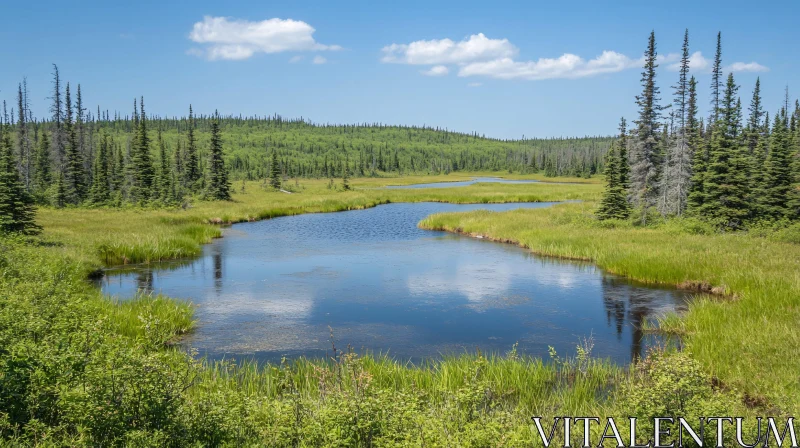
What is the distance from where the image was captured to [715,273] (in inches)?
786

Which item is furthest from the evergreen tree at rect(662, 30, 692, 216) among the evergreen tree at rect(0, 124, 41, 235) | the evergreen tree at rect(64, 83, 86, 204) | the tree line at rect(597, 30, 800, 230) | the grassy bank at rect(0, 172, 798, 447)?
the evergreen tree at rect(64, 83, 86, 204)

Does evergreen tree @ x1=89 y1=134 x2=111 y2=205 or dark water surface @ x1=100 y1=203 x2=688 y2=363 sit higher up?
evergreen tree @ x1=89 y1=134 x2=111 y2=205

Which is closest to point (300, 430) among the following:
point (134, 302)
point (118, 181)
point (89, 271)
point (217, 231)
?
point (134, 302)

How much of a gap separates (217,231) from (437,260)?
54.7ft

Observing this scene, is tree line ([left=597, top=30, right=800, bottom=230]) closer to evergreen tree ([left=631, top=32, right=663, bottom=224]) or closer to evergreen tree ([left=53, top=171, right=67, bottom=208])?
evergreen tree ([left=631, top=32, right=663, bottom=224])

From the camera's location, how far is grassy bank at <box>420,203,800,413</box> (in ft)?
33.7

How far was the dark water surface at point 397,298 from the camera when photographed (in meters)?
14.3

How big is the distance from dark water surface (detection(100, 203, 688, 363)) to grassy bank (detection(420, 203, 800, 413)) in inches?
52.6

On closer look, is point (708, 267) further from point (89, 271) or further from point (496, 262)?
point (89, 271)

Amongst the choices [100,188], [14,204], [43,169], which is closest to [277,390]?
[14,204]

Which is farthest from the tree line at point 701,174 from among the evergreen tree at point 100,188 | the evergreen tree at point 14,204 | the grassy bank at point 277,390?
the evergreen tree at point 100,188

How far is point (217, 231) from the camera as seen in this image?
117 feet

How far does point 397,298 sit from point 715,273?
12.0m

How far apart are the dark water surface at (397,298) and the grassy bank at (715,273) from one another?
1.34m
